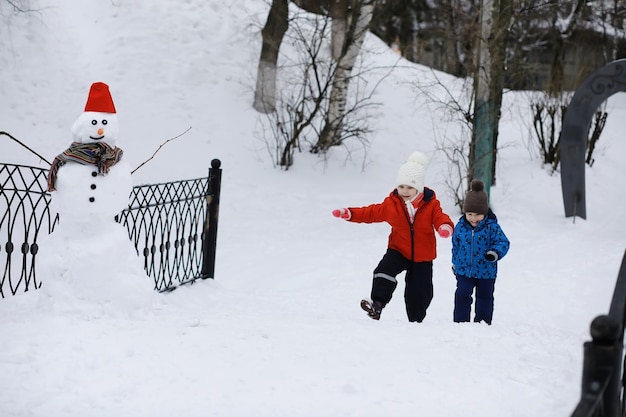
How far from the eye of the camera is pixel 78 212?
4832 millimetres

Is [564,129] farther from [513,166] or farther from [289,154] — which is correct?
[289,154]

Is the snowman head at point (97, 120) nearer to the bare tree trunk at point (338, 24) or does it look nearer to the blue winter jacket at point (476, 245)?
the blue winter jacket at point (476, 245)

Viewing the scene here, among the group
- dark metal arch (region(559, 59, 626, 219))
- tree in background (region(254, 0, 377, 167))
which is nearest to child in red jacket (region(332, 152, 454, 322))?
dark metal arch (region(559, 59, 626, 219))

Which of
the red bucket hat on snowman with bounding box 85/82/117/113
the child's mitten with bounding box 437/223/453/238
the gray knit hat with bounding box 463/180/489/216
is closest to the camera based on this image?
the red bucket hat on snowman with bounding box 85/82/117/113

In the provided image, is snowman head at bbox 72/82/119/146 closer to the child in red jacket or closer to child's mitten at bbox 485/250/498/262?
the child in red jacket

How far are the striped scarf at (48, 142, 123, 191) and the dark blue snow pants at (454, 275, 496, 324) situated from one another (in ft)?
8.67

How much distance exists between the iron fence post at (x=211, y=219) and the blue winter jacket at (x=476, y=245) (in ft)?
7.91

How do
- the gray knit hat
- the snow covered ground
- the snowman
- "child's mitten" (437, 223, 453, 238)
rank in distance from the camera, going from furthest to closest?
the gray knit hat < "child's mitten" (437, 223, 453, 238) < the snowman < the snow covered ground

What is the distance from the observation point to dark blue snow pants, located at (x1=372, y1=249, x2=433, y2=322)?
569 centimetres

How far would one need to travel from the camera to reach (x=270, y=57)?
13234mm

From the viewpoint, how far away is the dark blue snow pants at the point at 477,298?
18.3 feet

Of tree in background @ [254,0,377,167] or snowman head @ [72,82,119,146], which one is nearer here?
snowman head @ [72,82,119,146]

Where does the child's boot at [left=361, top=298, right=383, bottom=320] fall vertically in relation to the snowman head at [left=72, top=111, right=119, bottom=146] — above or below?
below

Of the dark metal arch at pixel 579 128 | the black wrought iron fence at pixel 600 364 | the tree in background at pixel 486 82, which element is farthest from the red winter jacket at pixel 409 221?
the dark metal arch at pixel 579 128
